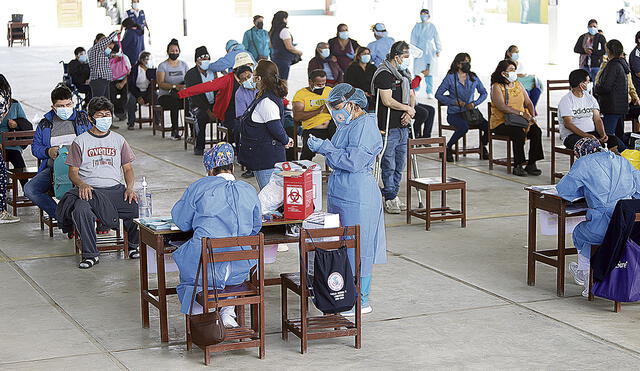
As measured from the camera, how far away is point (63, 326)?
722 cm

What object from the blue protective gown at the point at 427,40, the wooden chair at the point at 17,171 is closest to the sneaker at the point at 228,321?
the wooden chair at the point at 17,171

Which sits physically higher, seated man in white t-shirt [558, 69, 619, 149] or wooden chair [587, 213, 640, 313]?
seated man in white t-shirt [558, 69, 619, 149]

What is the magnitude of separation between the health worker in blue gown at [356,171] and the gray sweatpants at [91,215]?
2213mm

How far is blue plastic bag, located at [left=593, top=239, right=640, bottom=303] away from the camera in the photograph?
728cm

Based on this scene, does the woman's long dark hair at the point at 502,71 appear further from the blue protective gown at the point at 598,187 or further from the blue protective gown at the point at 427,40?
the blue protective gown at the point at 427,40

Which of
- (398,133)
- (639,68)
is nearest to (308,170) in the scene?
(398,133)

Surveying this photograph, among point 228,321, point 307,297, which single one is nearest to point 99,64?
point 228,321

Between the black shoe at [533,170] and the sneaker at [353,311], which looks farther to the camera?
the black shoe at [533,170]

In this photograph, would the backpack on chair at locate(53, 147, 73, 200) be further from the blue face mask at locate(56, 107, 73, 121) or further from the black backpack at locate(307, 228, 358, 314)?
the black backpack at locate(307, 228, 358, 314)

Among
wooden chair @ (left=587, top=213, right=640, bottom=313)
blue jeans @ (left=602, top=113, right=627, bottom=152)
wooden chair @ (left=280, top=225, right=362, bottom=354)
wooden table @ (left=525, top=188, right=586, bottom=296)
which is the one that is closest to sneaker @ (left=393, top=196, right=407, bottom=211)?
wooden table @ (left=525, top=188, right=586, bottom=296)

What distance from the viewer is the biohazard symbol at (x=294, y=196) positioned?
7.08 m

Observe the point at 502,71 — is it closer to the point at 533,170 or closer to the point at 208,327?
the point at 533,170

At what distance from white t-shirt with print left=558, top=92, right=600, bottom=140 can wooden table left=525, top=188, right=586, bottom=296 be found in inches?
155

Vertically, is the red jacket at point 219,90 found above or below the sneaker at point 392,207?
above
